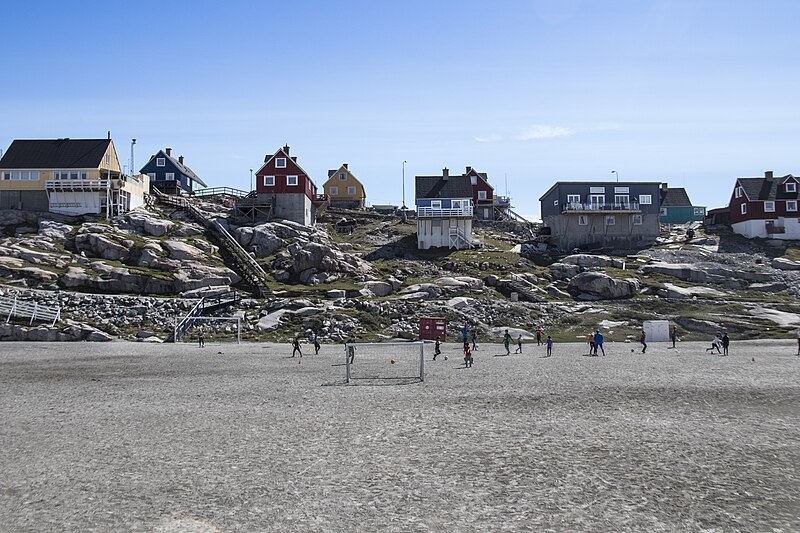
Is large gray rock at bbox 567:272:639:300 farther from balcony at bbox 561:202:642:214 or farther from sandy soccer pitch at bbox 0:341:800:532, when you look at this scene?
sandy soccer pitch at bbox 0:341:800:532

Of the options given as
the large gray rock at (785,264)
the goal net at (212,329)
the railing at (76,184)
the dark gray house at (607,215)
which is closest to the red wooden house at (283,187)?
the railing at (76,184)

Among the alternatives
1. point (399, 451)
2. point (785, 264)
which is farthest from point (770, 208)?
point (399, 451)

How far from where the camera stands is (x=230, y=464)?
1836 cm

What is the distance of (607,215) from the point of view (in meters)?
87.9

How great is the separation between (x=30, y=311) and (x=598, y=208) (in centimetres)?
6809

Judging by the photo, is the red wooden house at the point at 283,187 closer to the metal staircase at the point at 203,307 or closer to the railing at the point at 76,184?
the railing at the point at 76,184

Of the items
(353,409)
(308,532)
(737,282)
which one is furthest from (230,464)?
(737,282)

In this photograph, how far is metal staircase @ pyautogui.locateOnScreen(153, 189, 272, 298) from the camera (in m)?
62.2

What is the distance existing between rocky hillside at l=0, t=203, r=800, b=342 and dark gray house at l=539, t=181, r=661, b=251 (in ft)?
21.4

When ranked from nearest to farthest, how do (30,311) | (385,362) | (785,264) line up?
(385,362) → (30,311) → (785,264)

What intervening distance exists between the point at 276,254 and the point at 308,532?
58.7 m

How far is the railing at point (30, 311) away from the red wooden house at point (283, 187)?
117ft

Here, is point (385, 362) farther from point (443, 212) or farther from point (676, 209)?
point (676, 209)

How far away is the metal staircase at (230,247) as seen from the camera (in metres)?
62.2
